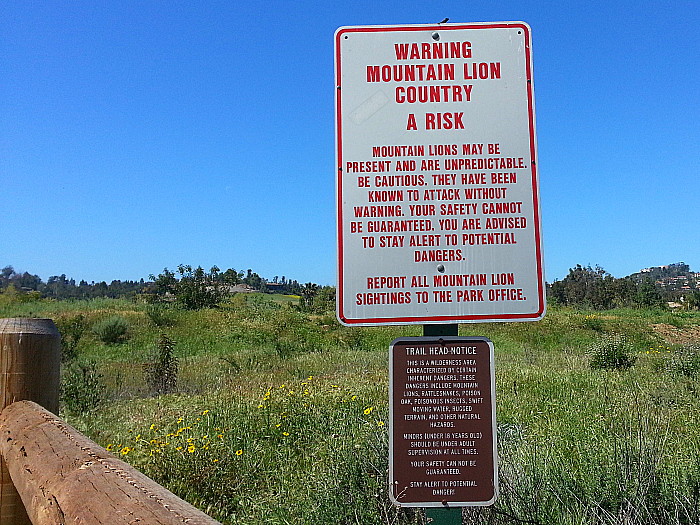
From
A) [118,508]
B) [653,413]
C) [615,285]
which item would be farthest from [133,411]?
[615,285]

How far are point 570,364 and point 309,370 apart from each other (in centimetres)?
501

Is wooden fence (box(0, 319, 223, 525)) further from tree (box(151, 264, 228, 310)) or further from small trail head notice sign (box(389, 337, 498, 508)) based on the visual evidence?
tree (box(151, 264, 228, 310))

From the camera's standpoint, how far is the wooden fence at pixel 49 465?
1194 mm

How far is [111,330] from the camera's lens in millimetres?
19875

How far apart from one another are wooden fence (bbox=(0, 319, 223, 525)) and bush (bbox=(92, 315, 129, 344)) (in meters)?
18.9

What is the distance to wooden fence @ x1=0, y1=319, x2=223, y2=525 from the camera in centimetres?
119

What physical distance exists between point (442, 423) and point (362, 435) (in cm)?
272

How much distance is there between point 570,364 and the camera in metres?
11.3

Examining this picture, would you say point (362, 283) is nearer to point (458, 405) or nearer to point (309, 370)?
point (458, 405)

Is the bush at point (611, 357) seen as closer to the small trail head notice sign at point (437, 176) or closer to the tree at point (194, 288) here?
the small trail head notice sign at point (437, 176)

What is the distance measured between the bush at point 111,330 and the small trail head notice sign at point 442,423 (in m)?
19.5

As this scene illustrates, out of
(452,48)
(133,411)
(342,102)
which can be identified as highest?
(452,48)

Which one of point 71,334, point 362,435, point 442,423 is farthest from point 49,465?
point 71,334

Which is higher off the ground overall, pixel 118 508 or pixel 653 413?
pixel 118 508
